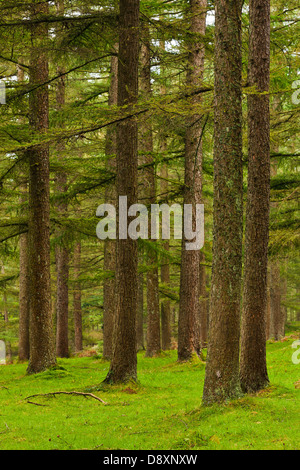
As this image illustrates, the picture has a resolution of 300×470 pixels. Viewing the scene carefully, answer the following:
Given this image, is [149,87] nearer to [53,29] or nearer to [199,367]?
[53,29]

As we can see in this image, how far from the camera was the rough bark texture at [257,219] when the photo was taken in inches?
364

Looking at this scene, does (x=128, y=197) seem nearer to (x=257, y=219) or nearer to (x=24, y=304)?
(x=257, y=219)

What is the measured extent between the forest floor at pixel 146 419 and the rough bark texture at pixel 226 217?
0.53 m

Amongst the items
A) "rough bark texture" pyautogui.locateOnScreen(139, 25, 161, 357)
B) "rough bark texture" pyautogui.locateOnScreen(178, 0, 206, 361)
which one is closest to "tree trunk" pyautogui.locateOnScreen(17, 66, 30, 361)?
"rough bark texture" pyautogui.locateOnScreen(139, 25, 161, 357)

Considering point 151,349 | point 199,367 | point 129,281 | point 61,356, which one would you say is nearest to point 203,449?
point 129,281

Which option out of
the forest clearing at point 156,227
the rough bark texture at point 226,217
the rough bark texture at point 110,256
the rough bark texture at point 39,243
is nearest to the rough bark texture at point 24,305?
the rough bark texture at point 110,256

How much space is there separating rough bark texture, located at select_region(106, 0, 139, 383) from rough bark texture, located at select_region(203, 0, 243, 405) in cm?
288

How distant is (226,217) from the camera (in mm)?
7586

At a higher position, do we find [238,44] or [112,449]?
[238,44]

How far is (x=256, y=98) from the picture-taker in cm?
939

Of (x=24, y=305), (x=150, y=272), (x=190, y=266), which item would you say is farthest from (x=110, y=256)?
(x=24, y=305)

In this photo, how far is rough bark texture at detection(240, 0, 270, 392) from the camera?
30.3ft

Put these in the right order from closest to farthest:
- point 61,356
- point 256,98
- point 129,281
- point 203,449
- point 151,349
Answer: point 203,449 < point 256,98 < point 129,281 < point 151,349 < point 61,356

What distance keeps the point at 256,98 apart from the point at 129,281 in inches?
183
